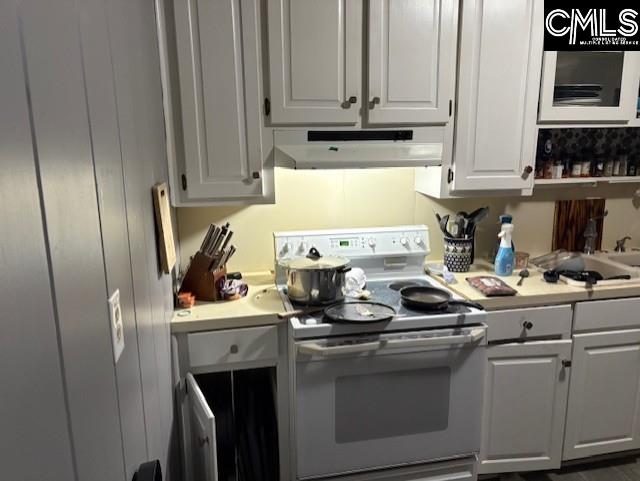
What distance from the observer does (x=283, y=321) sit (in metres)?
1.89

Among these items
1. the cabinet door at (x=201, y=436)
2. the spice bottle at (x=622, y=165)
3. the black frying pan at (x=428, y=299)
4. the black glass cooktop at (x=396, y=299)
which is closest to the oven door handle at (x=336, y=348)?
the black glass cooktop at (x=396, y=299)

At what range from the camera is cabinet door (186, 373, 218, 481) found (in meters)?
1.46

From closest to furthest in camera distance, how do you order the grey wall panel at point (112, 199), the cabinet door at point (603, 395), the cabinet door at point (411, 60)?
the grey wall panel at point (112, 199) < the cabinet door at point (411, 60) < the cabinet door at point (603, 395)

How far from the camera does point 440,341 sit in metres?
1.81

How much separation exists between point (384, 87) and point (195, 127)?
78 centimetres

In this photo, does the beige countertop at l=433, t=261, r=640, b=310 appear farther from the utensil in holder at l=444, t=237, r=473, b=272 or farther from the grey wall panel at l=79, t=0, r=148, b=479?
the grey wall panel at l=79, t=0, r=148, b=479

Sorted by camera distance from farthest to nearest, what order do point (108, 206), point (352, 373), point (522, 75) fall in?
point (522, 75)
point (352, 373)
point (108, 206)

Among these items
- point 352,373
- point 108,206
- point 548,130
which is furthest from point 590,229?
point 108,206

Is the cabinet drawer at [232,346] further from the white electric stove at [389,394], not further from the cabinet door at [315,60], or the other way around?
the cabinet door at [315,60]

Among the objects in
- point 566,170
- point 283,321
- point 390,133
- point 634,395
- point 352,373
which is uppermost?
point 390,133

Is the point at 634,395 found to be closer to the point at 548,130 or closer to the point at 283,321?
the point at 548,130

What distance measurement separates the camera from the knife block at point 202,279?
201 centimetres

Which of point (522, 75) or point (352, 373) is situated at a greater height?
Result: point (522, 75)

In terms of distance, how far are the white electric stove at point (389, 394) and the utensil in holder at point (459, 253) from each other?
1.56 ft
